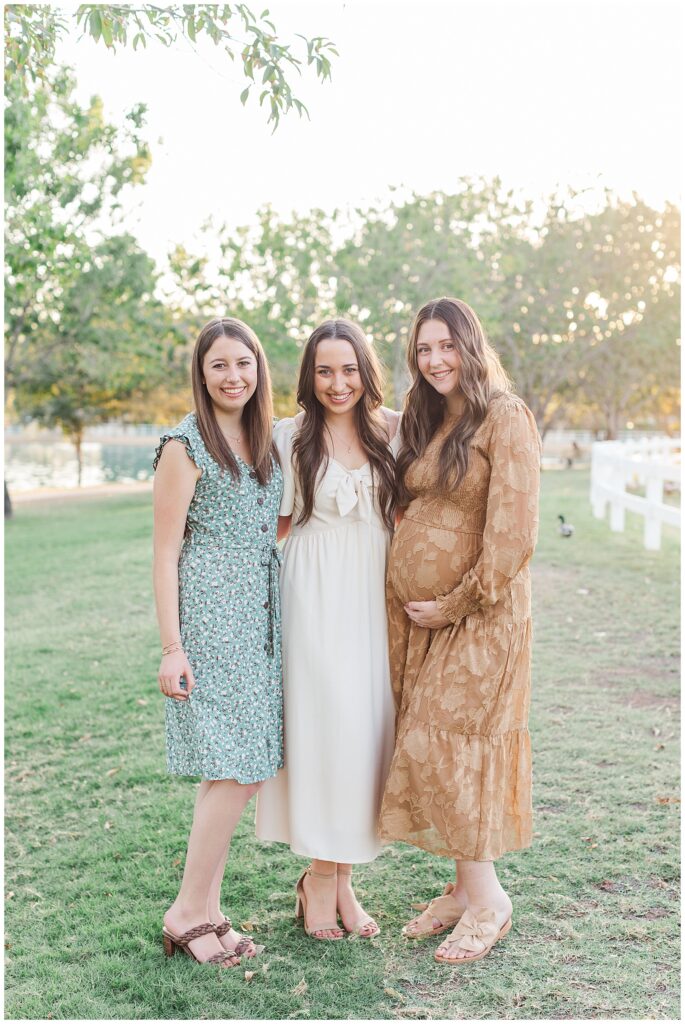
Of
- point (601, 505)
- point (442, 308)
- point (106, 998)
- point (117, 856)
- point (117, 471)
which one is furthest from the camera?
point (117, 471)

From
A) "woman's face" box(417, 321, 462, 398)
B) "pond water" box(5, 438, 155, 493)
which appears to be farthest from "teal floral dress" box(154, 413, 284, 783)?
"pond water" box(5, 438, 155, 493)

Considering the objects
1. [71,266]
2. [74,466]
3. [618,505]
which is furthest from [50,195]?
[74,466]

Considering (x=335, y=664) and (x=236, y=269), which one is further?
(x=236, y=269)

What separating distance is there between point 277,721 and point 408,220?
54.3 ft

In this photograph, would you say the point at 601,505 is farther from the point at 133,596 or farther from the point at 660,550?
the point at 133,596

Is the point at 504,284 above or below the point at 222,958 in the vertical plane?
above

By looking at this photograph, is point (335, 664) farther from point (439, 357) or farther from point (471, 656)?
point (439, 357)

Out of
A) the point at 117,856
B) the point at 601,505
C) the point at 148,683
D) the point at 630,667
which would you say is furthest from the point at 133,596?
the point at 601,505

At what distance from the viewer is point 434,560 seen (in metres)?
3.39

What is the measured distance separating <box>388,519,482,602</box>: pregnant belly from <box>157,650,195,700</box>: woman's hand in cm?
81

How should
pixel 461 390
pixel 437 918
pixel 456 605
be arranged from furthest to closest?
pixel 437 918 → pixel 461 390 → pixel 456 605

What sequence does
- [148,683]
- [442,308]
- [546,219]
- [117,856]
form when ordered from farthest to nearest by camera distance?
1. [546,219]
2. [148,683]
3. [117,856]
4. [442,308]

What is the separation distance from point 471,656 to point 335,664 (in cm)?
48

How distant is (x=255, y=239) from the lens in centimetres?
1984
